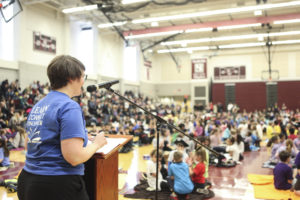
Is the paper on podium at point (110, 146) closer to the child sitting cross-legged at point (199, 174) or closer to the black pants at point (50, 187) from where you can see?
the black pants at point (50, 187)

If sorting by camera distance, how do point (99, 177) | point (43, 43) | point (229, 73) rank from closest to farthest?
point (99, 177)
point (43, 43)
point (229, 73)

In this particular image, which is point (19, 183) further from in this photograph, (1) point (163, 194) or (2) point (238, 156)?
(2) point (238, 156)

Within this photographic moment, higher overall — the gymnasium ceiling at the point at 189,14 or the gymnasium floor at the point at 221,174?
the gymnasium ceiling at the point at 189,14

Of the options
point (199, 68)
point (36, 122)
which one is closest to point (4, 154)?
point (36, 122)

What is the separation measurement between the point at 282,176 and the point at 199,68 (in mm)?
20823

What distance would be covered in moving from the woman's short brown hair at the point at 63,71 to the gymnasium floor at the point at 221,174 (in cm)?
369

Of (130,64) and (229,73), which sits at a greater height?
(130,64)

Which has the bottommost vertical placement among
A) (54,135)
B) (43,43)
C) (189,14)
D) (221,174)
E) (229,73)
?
(221,174)

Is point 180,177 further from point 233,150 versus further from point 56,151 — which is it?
point 233,150

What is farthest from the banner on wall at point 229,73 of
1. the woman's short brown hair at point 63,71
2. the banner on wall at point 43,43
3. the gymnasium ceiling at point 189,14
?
the woman's short brown hair at point 63,71

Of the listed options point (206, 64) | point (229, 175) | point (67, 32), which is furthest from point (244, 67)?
point (229, 175)

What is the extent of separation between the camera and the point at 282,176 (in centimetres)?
491

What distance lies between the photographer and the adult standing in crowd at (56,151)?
115cm

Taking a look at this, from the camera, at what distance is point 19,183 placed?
1.25 m
